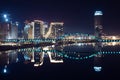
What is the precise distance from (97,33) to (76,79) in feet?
397

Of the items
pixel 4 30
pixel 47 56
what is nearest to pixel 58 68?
pixel 47 56

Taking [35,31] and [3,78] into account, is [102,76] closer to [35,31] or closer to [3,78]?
[3,78]

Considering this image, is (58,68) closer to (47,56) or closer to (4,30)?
(47,56)

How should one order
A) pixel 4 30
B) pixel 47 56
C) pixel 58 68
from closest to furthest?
pixel 58 68
pixel 47 56
pixel 4 30

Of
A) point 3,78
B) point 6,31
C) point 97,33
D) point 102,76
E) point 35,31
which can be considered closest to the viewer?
point 3,78

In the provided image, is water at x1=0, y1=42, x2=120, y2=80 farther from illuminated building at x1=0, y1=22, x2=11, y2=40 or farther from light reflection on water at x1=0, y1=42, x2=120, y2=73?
illuminated building at x1=0, y1=22, x2=11, y2=40

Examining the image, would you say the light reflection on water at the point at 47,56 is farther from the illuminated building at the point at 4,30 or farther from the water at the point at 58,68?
the illuminated building at the point at 4,30

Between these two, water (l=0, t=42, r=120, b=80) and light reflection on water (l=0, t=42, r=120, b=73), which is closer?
water (l=0, t=42, r=120, b=80)

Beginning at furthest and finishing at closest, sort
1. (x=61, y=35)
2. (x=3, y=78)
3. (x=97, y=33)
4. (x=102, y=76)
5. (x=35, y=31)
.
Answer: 1. (x=97, y=33)
2. (x=61, y=35)
3. (x=35, y=31)
4. (x=102, y=76)
5. (x=3, y=78)

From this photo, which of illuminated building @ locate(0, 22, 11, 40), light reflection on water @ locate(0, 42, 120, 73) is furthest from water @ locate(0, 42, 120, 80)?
illuminated building @ locate(0, 22, 11, 40)

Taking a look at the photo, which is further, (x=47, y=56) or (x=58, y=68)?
(x=47, y=56)

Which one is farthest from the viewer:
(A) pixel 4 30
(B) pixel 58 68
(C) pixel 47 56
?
(A) pixel 4 30

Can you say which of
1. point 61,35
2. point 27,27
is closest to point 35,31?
point 27,27

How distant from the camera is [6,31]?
84.7 m
